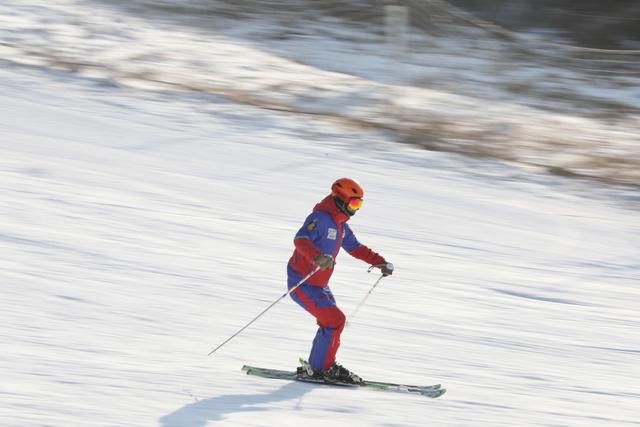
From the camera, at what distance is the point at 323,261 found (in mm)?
6305

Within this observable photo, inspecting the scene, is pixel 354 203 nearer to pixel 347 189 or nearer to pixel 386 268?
pixel 347 189

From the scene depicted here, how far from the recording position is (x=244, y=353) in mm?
7555

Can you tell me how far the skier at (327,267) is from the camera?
6.59 meters

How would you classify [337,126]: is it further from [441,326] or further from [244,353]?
[244,353]

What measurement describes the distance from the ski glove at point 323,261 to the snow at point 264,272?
922 mm

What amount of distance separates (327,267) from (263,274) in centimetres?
326

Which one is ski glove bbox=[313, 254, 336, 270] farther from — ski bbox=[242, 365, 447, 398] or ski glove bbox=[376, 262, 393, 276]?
ski bbox=[242, 365, 447, 398]

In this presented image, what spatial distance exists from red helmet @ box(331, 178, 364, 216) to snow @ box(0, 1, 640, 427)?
4.10 feet

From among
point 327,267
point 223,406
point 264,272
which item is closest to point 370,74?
point 264,272

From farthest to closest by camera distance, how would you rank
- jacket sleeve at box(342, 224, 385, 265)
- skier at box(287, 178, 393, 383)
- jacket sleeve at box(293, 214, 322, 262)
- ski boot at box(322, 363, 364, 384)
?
jacket sleeve at box(342, 224, 385, 265), ski boot at box(322, 363, 364, 384), skier at box(287, 178, 393, 383), jacket sleeve at box(293, 214, 322, 262)

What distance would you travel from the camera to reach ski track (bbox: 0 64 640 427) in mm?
6633

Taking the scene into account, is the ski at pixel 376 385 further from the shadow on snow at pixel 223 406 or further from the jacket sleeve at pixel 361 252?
the jacket sleeve at pixel 361 252

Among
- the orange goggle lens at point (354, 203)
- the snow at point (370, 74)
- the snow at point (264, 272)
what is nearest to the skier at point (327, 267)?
the orange goggle lens at point (354, 203)

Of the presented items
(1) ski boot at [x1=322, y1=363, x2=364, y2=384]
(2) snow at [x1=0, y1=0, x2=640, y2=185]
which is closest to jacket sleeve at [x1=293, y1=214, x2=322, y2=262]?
(1) ski boot at [x1=322, y1=363, x2=364, y2=384]
